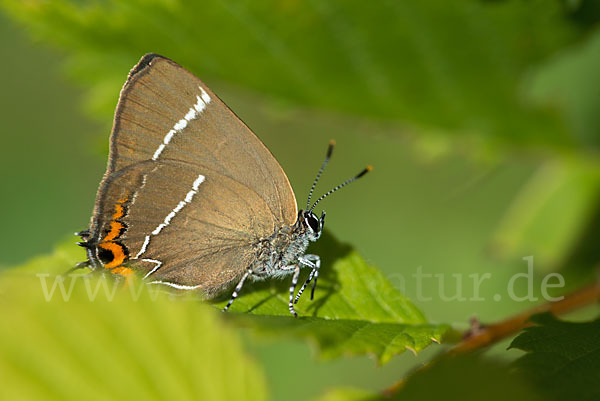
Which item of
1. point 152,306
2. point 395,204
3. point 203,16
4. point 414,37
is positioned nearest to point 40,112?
point 395,204

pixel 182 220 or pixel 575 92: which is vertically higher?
pixel 182 220

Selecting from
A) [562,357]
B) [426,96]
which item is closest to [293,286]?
[562,357]

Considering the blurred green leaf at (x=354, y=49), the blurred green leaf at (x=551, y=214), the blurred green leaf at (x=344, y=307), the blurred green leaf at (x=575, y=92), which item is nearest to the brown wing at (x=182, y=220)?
the blurred green leaf at (x=344, y=307)

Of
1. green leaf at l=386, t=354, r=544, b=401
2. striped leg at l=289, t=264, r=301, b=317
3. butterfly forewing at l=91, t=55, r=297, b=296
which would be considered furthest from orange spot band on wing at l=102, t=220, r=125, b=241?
green leaf at l=386, t=354, r=544, b=401

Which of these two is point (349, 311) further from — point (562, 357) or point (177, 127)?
point (177, 127)

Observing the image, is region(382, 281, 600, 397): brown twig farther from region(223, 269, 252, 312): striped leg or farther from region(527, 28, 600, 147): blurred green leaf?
region(527, 28, 600, 147): blurred green leaf

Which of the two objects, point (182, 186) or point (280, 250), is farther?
point (280, 250)

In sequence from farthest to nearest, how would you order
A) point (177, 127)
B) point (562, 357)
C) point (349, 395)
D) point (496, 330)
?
point (177, 127), point (496, 330), point (562, 357), point (349, 395)

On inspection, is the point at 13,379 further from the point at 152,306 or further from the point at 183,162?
the point at 183,162
